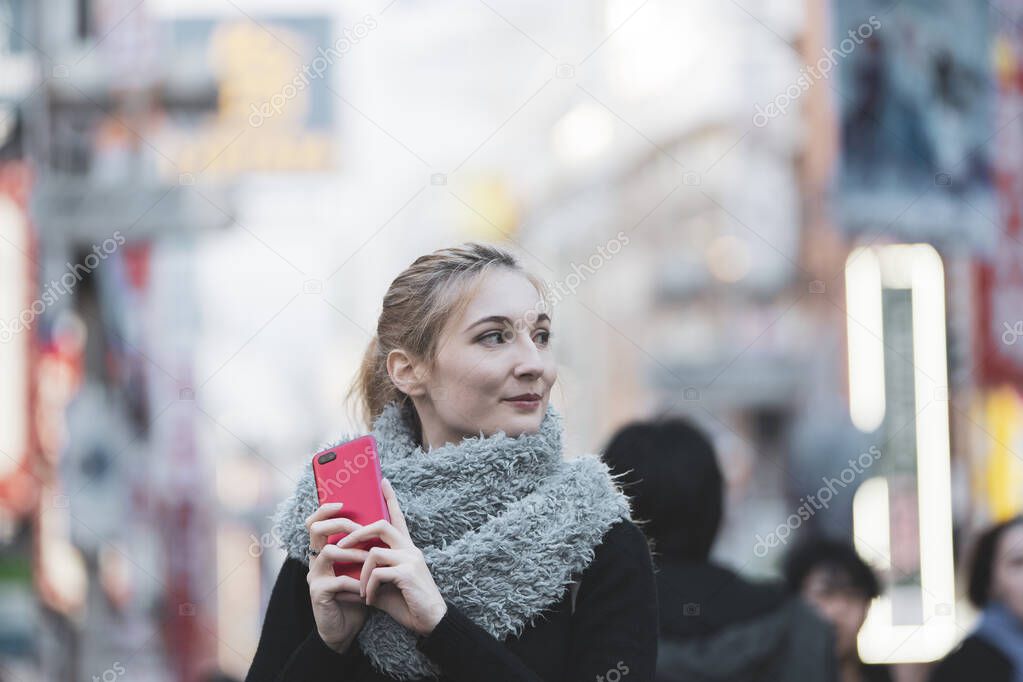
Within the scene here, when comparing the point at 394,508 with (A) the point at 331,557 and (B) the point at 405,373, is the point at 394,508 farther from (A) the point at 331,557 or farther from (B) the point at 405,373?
(B) the point at 405,373

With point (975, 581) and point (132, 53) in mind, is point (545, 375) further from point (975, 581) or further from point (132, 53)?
point (132, 53)

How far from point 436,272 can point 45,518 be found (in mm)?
9933

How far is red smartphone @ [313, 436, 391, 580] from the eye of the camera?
1.92m

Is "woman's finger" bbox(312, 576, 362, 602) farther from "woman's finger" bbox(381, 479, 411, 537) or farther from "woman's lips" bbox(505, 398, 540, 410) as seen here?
"woman's lips" bbox(505, 398, 540, 410)

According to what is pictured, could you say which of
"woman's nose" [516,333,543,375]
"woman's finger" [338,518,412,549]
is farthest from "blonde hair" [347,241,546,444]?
Result: "woman's finger" [338,518,412,549]

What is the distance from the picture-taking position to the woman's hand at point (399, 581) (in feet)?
6.13

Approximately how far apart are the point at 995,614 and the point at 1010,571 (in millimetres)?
132

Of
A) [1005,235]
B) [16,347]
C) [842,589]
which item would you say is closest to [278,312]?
[842,589]

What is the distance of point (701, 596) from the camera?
10.1 feet

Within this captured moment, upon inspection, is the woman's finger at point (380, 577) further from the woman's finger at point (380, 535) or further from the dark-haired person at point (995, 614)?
the dark-haired person at point (995, 614)

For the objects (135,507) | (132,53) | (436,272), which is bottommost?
(436,272)

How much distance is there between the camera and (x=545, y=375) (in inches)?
81.8

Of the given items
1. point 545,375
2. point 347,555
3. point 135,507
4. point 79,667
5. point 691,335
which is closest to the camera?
point 347,555

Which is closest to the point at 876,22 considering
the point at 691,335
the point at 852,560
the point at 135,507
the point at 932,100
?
A: the point at 932,100
